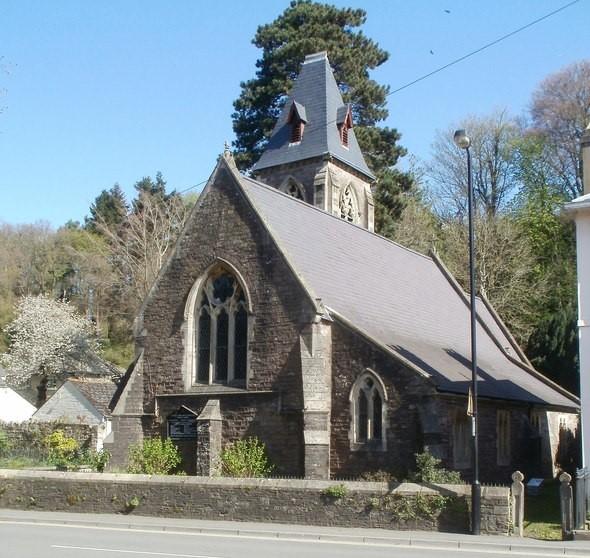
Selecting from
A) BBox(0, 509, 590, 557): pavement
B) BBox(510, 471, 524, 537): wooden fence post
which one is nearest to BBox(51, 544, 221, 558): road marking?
BBox(0, 509, 590, 557): pavement

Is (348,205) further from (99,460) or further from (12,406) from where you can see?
(12,406)

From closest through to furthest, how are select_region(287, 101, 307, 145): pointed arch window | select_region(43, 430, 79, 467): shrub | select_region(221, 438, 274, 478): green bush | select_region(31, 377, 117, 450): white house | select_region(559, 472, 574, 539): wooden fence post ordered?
select_region(559, 472, 574, 539): wooden fence post < select_region(221, 438, 274, 478): green bush < select_region(43, 430, 79, 467): shrub < select_region(287, 101, 307, 145): pointed arch window < select_region(31, 377, 117, 450): white house

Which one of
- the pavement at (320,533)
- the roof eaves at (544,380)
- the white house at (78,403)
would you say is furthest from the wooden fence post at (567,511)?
the white house at (78,403)

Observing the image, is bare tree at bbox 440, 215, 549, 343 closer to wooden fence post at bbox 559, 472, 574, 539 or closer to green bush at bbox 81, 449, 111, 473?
green bush at bbox 81, 449, 111, 473

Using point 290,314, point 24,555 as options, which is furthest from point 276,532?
point 290,314

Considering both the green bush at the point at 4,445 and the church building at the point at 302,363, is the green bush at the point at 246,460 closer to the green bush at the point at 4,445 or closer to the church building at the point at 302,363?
the church building at the point at 302,363

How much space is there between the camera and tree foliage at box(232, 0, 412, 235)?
5112cm

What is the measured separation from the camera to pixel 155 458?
938 inches

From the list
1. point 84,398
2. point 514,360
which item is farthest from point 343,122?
point 84,398

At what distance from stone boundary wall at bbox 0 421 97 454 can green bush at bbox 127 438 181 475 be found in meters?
10.8

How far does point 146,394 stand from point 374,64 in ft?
114

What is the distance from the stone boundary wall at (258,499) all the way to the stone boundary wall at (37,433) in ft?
44.7

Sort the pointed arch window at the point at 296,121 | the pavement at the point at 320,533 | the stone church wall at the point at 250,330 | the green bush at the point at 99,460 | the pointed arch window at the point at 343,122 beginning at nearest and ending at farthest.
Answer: the pavement at the point at 320,533 < the stone church wall at the point at 250,330 < the green bush at the point at 99,460 < the pointed arch window at the point at 296,121 < the pointed arch window at the point at 343,122

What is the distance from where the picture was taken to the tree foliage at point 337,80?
51.1 m
